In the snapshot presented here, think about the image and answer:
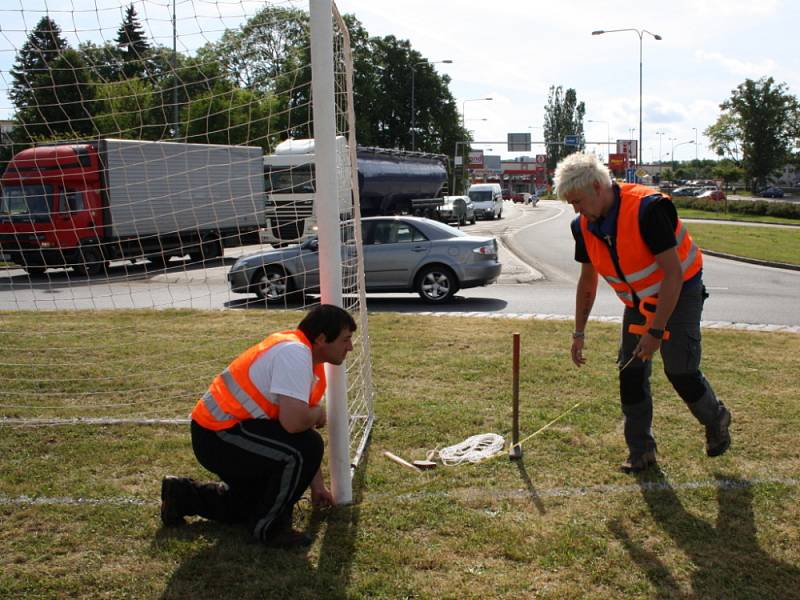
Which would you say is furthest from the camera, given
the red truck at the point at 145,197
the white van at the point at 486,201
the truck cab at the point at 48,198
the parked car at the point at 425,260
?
the white van at the point at 486,201

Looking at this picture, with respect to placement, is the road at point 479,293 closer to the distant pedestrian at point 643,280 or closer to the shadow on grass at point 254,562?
the shadow on grass at point 254,562

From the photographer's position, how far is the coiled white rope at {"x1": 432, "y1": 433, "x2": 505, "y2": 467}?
4992 millimetres

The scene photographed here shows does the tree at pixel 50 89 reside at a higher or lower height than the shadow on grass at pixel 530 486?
higher

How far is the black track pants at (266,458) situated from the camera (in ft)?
12.4

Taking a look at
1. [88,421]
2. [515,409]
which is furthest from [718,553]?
[88,421]

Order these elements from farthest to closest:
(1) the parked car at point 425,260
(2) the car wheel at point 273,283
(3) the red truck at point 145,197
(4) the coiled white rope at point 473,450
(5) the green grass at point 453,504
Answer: (1) the parked car at point 425,260, (2) the car wheel at point 273,283, (3) the red truck at point 145,197, (4) the coiled white rope at point 473,450, (5) the green grass at point 453,504

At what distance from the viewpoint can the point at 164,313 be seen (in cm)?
1137

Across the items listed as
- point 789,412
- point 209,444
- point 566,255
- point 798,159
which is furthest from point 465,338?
point 798,159

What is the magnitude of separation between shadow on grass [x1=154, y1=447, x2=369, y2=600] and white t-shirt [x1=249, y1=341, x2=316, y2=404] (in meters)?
0.72

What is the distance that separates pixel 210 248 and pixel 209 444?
447cm

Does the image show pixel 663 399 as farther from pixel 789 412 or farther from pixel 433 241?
pixel 433 241

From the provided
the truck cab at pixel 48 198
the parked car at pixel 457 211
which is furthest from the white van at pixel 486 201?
the truck cab at pixel 48 198

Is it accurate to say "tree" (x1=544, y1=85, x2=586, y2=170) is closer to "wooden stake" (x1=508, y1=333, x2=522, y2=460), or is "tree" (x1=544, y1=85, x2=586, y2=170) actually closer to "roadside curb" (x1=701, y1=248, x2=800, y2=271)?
"roadside curb" (x1=701, y1=248, x2=800, y2=271)

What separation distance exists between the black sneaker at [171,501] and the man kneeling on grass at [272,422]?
234mm
